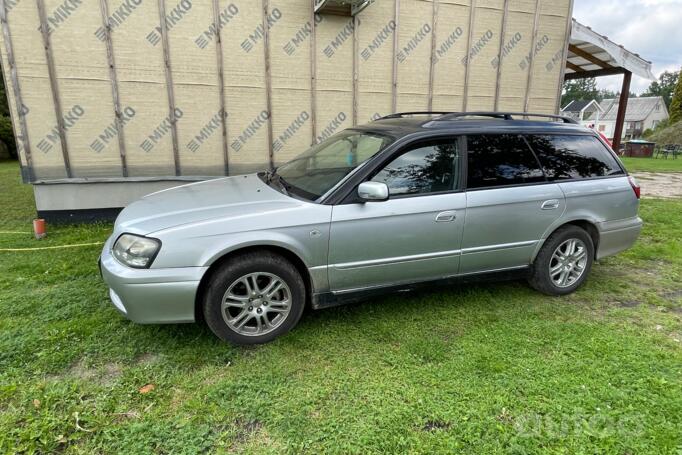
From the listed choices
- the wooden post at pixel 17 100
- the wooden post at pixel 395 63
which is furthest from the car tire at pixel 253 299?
the wooden post at pixel 395 63

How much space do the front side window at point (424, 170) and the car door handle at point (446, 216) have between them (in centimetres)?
19

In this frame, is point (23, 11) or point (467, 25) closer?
point (23, 11)

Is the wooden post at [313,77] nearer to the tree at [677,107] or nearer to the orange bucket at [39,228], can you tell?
the orange bucket at [39,228]

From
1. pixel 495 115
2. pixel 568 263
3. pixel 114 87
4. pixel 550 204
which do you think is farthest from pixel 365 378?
pixel 114 87

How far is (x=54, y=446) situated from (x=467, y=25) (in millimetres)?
8349

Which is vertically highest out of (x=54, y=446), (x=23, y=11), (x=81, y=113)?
(x=23, y=11)

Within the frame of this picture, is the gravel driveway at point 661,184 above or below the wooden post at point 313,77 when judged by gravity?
below

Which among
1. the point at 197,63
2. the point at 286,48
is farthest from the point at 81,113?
the point at 286,48

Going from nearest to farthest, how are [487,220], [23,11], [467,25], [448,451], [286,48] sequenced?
[448,451] < [487,220] < [23,11] < [286,48] < [467,25]

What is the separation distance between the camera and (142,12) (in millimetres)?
6066

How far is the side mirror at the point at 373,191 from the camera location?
2.82 m

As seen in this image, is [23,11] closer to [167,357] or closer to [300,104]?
[300,104]

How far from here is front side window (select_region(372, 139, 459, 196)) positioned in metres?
3.12

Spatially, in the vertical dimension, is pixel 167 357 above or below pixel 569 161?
below
